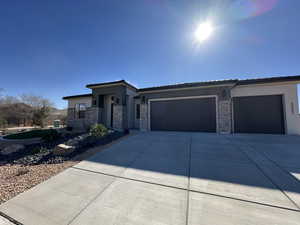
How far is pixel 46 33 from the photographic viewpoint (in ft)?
23.1

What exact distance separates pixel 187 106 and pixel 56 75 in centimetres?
1318

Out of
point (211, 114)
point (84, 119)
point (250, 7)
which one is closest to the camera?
point (250, 7)

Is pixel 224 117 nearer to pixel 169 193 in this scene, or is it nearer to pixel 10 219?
pixel 169 193

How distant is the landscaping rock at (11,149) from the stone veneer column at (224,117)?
11.6 metres

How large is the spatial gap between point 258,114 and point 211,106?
295 cm

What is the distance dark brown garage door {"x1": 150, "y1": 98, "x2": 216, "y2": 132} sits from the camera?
8555 mm

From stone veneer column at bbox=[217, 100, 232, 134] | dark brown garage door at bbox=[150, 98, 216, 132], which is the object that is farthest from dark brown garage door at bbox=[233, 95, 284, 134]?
dark brown garage door at bbox=[150, 98, 216, 132]

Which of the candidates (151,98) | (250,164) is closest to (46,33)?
(151,98)

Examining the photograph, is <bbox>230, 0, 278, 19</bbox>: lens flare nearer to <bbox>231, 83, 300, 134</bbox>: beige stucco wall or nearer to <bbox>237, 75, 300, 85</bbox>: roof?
<bbox>237, 75, 300, 85</bbox>: roof

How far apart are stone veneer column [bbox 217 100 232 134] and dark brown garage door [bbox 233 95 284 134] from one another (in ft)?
2.15

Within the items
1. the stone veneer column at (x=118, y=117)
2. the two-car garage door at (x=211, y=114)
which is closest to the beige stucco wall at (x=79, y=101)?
the stone veneer column at (x=118, y=117)

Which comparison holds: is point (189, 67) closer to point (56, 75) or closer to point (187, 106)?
point (187, 106)

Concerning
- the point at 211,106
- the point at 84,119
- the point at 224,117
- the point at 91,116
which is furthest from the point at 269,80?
the point at 84,119

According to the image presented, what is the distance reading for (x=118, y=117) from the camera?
9891 mm
